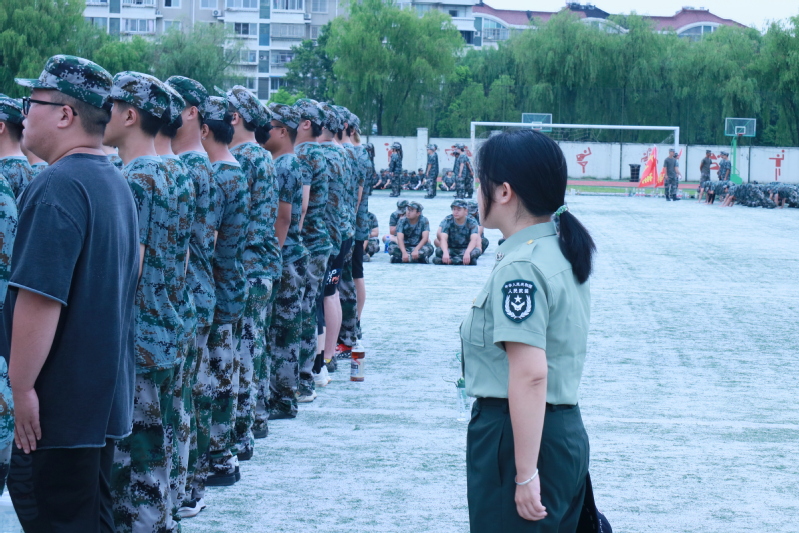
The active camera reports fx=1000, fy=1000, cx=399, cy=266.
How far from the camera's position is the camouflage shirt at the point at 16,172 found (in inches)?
219

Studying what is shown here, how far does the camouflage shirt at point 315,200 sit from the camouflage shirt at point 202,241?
7.05 feet

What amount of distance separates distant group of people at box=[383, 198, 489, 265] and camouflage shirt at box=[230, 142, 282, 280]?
9.65 meters


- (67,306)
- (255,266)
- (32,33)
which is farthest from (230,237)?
(32,33)

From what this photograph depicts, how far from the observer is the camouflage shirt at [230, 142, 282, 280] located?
4.99 m

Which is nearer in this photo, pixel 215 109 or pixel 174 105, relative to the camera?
pixel 174 105

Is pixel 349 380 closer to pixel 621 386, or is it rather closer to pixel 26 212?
pixel 621 386

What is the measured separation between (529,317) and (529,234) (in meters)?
0.27

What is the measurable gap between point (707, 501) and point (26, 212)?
3541mm

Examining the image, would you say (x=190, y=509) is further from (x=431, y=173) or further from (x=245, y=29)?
(x=245, y=29)

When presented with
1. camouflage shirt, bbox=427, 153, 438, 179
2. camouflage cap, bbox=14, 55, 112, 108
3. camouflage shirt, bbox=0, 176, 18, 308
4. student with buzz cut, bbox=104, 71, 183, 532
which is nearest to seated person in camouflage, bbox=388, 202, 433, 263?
student with buzz cut, bbox=104, 71, 183, 532

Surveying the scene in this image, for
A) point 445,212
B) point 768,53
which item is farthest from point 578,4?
point 445,212

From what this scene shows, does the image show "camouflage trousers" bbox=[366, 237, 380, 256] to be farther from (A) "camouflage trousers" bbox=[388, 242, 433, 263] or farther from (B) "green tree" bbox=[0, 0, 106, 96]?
(B) "green tree" bbox=[0, 0, 106, 96]

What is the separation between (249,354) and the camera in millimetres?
5250

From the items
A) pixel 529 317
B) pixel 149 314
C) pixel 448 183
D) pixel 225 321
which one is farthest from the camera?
pixel 448 183
